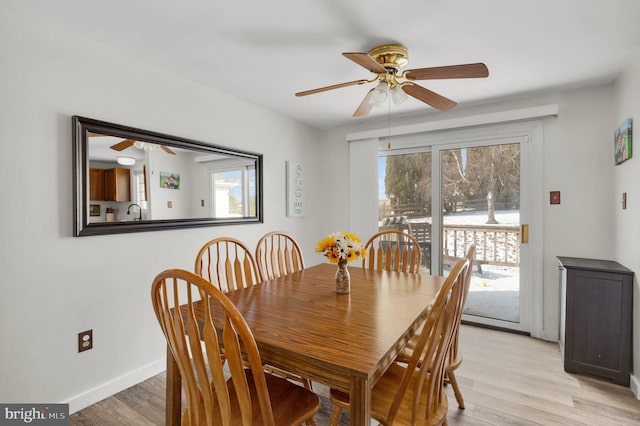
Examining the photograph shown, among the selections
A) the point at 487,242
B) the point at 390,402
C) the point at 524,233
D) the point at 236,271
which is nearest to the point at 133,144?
the point at 236,271

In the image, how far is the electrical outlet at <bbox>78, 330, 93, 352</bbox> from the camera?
192 centimetres

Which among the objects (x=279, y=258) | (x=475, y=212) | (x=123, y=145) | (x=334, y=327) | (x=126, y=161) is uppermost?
(x=123, y=145)

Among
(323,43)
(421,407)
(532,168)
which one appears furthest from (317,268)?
(532,168)

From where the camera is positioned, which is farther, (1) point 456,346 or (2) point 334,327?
(1) point 456,346

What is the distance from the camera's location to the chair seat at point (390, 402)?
45.8 inches

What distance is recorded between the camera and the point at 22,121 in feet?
5.55

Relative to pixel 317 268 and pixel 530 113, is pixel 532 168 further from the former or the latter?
pixel 317 268

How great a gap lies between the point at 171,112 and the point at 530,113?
10.0 feet

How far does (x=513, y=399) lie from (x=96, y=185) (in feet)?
9.67

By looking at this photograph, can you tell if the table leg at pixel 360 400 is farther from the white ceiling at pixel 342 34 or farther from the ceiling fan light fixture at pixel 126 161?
the ceiling fan light fixture at pixel 126 161

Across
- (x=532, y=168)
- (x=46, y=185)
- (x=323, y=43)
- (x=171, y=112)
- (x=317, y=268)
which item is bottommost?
(x=317, y=268)

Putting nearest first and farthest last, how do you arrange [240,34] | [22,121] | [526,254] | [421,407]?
[421,407] → [22,121] → [240,34] → [526,254]

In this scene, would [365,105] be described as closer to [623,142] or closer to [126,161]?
[126,161]

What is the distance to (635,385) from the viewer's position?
2051 mm
